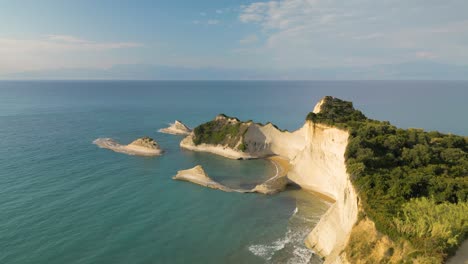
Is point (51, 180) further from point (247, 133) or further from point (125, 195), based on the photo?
point (247, 133)

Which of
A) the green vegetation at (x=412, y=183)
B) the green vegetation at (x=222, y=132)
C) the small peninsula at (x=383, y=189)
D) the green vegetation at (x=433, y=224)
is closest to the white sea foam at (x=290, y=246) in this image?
the small peninsula at (x=383, y=189)

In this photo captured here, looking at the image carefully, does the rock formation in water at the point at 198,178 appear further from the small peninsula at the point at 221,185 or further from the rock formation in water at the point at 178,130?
the rock formation in water at the point at 178,130

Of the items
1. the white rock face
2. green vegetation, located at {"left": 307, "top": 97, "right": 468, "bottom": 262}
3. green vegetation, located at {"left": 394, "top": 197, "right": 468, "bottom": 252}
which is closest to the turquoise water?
the white rock face

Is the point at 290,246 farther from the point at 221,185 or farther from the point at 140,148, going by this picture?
the point at 140,148

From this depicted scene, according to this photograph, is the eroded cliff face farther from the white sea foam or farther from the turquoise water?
the turquoise water

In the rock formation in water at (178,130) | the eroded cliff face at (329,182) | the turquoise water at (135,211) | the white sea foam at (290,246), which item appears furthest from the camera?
the rock formation in water at (178,130)

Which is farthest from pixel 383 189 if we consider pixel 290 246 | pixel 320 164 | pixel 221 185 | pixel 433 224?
pixel 221 185
